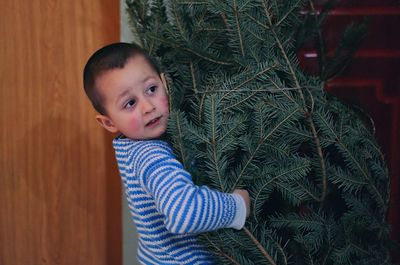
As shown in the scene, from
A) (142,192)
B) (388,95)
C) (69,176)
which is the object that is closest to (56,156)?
(69,176)

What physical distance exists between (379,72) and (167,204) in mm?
968

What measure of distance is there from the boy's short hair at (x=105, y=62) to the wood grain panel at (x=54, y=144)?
0.74m

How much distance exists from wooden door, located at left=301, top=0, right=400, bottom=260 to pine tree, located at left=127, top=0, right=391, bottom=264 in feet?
1.93

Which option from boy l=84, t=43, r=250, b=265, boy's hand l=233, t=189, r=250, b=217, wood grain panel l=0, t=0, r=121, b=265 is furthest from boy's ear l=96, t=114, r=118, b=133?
wood grain panel l=0, t=0, r=121, b=265

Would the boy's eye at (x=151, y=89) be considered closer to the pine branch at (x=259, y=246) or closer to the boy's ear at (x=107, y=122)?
the boy's ear at (x=107, y=122)

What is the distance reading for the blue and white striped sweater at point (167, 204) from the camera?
0.79 metres

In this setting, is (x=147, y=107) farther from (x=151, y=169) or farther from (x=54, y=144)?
(x=54, y=144)

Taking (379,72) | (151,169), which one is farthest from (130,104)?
(379,72)

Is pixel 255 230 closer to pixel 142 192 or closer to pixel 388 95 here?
pixel 142 192

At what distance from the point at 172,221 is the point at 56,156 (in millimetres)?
1062

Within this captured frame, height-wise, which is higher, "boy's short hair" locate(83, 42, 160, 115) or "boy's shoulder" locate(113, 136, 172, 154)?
"boy's short hair" locate(83, 42, 160, 115)

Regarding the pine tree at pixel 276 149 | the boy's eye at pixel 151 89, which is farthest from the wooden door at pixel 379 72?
the boy's eye at pixel 151 89

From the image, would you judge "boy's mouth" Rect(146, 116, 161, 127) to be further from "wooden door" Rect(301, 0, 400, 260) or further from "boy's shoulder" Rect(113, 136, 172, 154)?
"wooden door" Rect(301, 0, 400, 260)

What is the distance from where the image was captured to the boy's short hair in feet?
2.97
